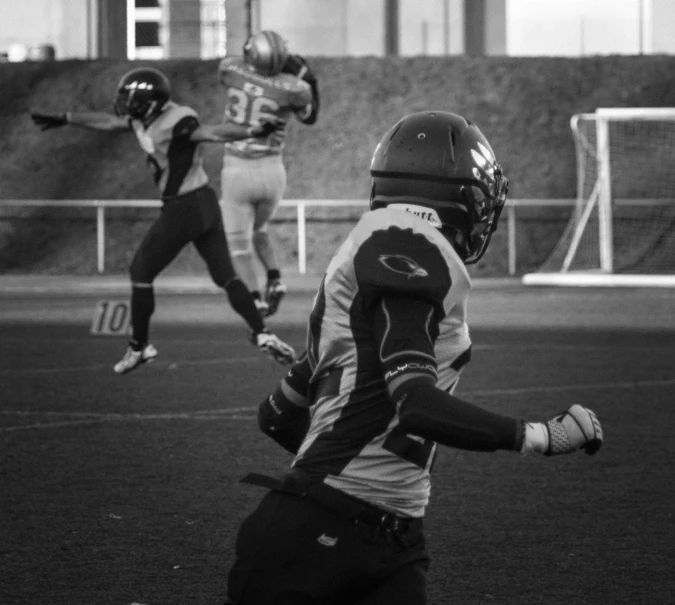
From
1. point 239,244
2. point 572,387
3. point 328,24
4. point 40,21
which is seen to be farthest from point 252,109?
point 328,24

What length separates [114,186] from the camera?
84.8 ft

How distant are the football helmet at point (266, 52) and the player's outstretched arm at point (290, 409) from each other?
33.2 feet

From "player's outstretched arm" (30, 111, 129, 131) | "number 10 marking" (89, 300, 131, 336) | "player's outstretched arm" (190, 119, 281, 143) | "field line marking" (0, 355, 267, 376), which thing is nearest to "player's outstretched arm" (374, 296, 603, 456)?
"player's outstretched arm" (190, 119, 281, 143)

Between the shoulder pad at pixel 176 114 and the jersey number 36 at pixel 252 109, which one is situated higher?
the jersey number 36 at pixel 252 109

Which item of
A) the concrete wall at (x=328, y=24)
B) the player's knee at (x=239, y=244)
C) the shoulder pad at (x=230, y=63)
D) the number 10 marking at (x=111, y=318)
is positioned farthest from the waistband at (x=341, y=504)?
the concrete wall at (x=328, y=24)

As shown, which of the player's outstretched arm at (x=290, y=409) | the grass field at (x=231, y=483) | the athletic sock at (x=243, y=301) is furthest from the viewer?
the athletic sock at (x=243, y=301)

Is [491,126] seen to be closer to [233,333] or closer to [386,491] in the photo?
[233,333]

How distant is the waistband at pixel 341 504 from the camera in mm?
2885

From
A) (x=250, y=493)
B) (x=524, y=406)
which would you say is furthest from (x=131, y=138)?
(x=250, y=493)

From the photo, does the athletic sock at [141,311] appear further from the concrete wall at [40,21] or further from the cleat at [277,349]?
the concrete wall at [40,21]

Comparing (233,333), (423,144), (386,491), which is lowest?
(233,333)

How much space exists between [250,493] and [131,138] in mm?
20505

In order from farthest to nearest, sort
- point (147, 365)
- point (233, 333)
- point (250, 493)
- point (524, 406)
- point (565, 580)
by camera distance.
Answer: point (233, 333) < point (147, 365) < point (524, 406) < point (250, 493) < point (565, 580)

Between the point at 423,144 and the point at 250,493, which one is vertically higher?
the point at 423,144
